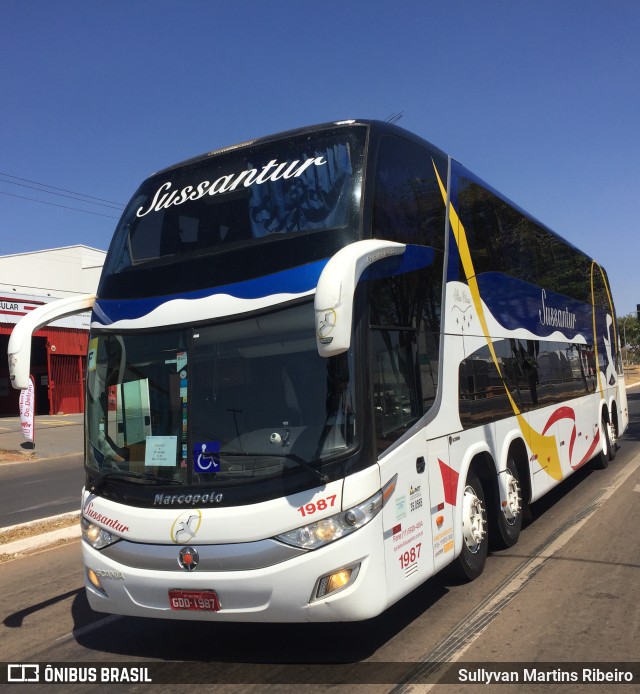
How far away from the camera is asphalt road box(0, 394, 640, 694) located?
14.6 ft

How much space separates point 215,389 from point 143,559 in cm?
121

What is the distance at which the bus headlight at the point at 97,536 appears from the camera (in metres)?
4.89

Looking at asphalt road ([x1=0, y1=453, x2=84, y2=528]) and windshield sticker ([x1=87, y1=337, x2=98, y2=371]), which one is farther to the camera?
asphalt road ([x1=0, y1=453, x2=84, y2=528])

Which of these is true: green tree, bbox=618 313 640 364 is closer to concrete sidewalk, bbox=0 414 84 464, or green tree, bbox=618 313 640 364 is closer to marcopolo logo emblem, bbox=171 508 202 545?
concrete sidewalk, bbox=0 414 84 464

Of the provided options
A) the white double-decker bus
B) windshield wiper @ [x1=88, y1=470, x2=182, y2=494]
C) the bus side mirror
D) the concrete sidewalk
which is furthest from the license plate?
the concrete sidewalk

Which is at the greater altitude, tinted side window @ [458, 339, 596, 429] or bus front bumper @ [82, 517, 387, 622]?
tinted side window @ [458, 339, 596, 429]

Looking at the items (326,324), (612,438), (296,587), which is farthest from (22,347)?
(612,438)

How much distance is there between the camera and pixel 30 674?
481cm

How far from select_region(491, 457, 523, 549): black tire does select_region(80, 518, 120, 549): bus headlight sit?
12.3 feet

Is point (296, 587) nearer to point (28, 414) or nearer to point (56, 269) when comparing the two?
point (28, 414)

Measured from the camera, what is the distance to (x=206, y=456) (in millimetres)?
4707

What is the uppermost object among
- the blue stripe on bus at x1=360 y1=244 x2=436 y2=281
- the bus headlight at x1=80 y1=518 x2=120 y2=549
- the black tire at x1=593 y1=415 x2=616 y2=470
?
the blue stripe on bus at x1=360 y1=244 x2=436 y2=281

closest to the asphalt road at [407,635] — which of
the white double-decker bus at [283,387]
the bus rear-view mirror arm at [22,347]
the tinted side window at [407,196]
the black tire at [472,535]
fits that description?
the black tire at [472,535]

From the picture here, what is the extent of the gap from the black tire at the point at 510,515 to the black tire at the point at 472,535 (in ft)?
1.21
